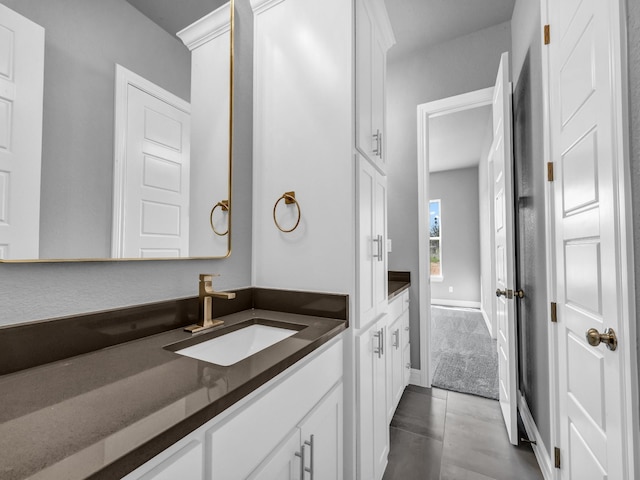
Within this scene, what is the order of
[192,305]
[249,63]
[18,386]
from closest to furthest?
[18,386]
[192,305]
[249,63]

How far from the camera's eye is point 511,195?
1.79m

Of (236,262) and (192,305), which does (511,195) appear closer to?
(236,262)

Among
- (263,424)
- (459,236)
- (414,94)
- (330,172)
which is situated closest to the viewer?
(263,424)

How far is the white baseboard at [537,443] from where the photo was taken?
148 cm

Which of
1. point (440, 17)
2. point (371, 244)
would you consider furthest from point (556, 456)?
point (440, 17)

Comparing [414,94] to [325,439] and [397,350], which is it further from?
[325,439]

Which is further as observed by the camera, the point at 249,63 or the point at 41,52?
the point at 249,63

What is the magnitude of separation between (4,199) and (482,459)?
7.46 feet

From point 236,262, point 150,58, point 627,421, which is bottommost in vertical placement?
point 627,421

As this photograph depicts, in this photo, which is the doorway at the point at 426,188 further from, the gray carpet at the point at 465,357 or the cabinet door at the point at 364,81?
the cabinet door at the point at 364,81

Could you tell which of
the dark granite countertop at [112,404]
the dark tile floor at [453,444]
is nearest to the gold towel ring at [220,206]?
the dark granite countertop at [112,404]

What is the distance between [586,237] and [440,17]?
86.0 inches

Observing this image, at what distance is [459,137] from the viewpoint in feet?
15.2

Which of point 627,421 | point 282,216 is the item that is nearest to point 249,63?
point 282,216
